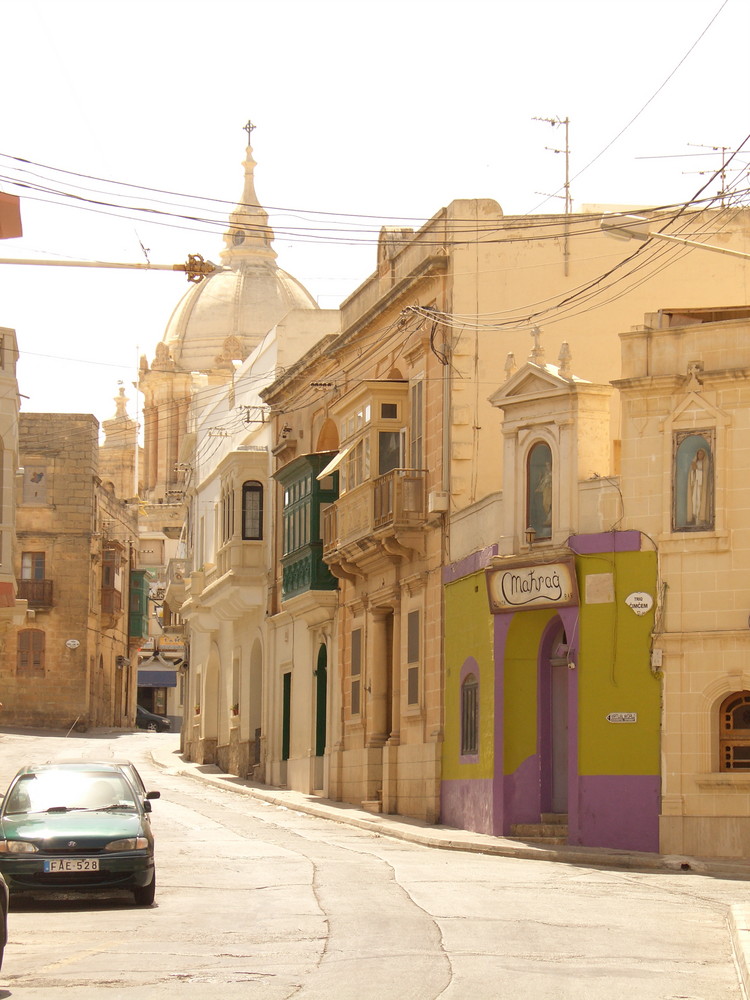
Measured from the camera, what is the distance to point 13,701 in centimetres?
6381

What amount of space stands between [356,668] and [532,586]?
381 inches

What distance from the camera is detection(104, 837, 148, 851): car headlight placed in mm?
15922

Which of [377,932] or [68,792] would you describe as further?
[68,792]

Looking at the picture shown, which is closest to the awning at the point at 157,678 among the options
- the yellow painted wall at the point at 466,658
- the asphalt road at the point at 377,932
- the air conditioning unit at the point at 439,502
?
the air conditioning unit at the point at 439,502

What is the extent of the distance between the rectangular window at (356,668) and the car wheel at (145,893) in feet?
58.7

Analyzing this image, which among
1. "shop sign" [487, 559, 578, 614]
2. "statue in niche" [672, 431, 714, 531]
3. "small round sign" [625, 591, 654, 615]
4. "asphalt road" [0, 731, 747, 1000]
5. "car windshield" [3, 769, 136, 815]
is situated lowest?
"asphalt road" [0, 731, 747, 1000]

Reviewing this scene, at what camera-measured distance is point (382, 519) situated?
31.0m

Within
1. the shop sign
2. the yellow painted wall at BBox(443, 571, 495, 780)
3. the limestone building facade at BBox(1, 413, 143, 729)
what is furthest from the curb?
the limestone building facade at BBox(1, 413, 143, 729)

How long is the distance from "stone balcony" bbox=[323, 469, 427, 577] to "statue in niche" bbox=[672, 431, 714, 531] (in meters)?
7.13

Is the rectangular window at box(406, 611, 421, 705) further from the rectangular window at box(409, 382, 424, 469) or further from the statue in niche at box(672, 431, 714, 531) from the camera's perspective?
the statue in niche at box(672, 431, 714, 531)

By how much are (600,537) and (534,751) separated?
11.9ft

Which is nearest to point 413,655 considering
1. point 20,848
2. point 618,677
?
point 618,677

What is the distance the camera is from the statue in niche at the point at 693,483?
2353 centimetres

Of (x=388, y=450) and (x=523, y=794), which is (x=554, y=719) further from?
(x=388, y=450)
